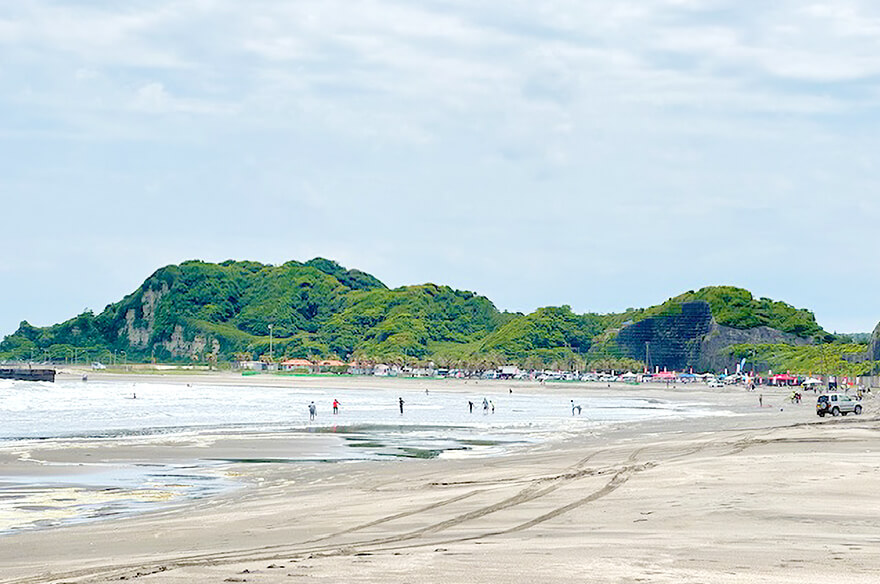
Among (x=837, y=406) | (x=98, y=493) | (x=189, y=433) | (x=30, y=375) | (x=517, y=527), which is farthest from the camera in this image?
(x=30, y=375)

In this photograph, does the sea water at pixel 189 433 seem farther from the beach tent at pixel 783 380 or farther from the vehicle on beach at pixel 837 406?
the beach tent at pixel 783 380

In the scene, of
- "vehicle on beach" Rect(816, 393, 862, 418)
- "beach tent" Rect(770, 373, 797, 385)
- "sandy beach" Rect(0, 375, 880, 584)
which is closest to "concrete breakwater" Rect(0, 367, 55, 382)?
"beach tent" Rect(770, 373, 797, 385)

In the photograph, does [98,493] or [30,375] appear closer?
[98,493]

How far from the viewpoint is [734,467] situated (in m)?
23.9

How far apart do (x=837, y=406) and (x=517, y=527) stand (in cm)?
4974

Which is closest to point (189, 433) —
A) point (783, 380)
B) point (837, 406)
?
point (837, 406)

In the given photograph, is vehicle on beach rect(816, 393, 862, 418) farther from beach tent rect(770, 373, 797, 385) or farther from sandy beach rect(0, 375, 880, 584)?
beach tent rect(770, 373, 797, 385)

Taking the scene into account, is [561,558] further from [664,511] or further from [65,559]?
[65,559]

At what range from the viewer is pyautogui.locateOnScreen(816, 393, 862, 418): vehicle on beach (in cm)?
6031

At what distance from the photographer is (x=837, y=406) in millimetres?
60844

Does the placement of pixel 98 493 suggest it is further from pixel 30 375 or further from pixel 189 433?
pixel 30 375

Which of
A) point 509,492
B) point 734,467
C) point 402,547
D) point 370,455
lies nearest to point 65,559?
point 402,547

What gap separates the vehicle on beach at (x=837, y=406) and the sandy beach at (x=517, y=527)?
3049cm

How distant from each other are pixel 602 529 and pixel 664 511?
7.37 ft
